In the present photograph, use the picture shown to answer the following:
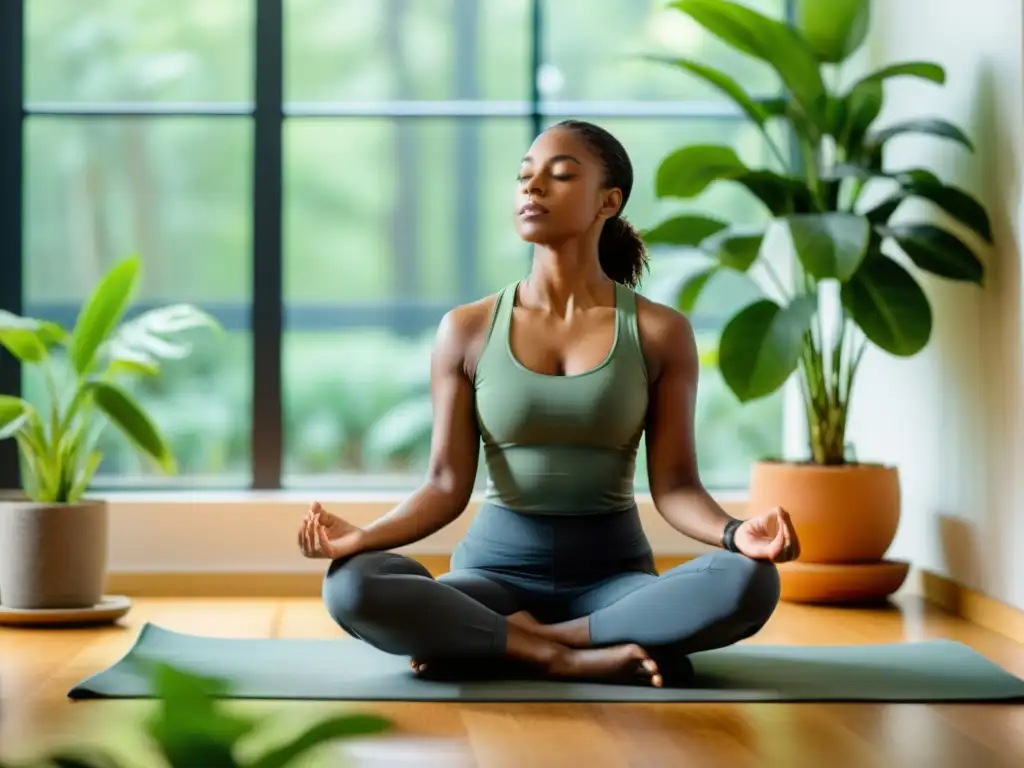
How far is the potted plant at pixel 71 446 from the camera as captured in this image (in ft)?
10.9

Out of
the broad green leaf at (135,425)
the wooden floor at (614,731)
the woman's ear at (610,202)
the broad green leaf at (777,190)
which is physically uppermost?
the broad green leaf at (777,190)

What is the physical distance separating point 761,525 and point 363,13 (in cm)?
245

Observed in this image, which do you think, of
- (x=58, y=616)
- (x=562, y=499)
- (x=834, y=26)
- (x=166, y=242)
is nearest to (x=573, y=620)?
(x=562, y=499)

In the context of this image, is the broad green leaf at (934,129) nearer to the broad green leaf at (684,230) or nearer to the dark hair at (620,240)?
the broad green leaf at (684,230)

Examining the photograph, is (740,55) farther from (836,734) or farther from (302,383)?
(836,734)

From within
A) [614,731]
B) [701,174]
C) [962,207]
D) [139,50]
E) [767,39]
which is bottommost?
[614,731]

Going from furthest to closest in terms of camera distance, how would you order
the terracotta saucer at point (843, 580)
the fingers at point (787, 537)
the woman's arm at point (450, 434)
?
the terracotta saucer at point (843, 580) < the woman's arm at point (450, 434) < the fingers at point (787, 537)

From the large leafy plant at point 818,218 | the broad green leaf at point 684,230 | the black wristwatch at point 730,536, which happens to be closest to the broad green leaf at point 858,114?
the large leafy plant at point 818,218

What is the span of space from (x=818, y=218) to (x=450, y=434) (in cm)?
124

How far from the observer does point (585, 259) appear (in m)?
2.78

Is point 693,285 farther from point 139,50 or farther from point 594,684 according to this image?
point 139,50

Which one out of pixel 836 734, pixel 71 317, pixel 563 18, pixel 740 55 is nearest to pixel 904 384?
pixel 740 55

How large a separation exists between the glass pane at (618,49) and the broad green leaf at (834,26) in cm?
63

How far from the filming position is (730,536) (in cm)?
246
